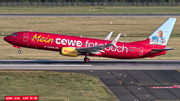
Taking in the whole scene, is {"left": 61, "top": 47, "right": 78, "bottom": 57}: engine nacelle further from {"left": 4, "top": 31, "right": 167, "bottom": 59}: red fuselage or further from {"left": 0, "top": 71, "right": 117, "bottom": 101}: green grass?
{"left": 0, "top": 71, "right": 117, "bottom": 101}: green grass

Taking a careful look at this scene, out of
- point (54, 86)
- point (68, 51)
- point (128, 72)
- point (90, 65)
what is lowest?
point (90, 65)

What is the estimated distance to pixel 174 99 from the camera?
29.0 metres

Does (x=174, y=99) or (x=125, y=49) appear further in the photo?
(x=125, y=49)

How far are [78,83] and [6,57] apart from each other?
21.8 m

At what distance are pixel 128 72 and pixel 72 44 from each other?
10549 mm

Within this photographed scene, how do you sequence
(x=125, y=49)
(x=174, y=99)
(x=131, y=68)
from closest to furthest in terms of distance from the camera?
1. (x=174, y=99)
2. (x=131, y=68)
3. (x=125, y=49)

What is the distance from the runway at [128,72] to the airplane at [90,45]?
6.26ft

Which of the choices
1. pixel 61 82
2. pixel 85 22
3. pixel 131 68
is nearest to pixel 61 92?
pixel 61 82

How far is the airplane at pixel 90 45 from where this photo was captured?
46125mm

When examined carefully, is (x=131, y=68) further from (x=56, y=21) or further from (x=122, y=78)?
(x=56, y=21)

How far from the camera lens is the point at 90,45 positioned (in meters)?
46.9

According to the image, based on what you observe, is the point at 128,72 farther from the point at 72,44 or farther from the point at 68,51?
the point at 72,44

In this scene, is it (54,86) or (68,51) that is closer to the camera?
(54,86)

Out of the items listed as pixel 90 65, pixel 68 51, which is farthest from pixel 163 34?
pixel 68 51
